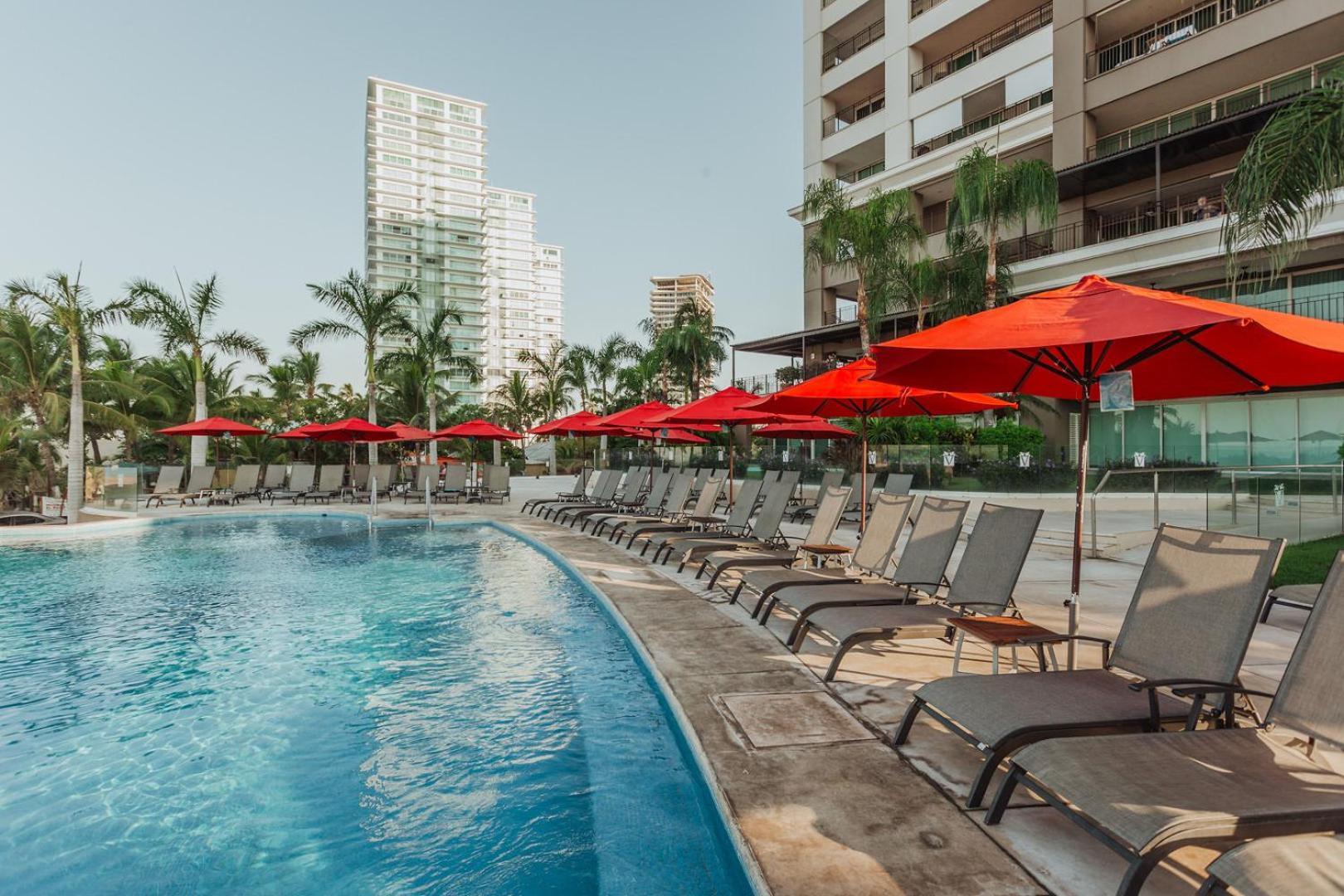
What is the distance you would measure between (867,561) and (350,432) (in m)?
18.2

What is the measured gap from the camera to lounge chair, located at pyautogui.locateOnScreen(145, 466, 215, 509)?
19.9m

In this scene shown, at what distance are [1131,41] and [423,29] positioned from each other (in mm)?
30940

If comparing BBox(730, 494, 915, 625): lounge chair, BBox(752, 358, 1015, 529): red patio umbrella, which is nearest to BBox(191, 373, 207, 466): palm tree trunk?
BBox(752, 358, 1015, 529): red patio umbrella

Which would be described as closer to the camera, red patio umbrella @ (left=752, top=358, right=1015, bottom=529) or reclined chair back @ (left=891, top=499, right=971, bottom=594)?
reclined chair back @ (left=891, top=499, right=971, bottom=594)

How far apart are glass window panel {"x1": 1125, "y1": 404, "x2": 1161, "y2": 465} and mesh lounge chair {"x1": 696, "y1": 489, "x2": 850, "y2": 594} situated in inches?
671

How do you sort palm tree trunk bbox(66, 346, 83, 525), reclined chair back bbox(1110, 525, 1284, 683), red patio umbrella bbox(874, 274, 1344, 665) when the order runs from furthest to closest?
palm tree trunk bbox(66, 346, 83, 525) → red patio umbrella bbox(874, 274, 1344, 665) → reclined chair back bbox(1110, 525, 1284, 683)

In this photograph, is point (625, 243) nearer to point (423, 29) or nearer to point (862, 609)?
point (423, 29)

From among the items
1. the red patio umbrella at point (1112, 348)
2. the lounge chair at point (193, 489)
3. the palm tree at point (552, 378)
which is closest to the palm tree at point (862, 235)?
the red patio umbrella at point (1112, 348)

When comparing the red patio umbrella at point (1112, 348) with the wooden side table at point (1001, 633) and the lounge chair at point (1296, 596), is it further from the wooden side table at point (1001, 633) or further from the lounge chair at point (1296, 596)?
the lounge chair at point (1296, 596)

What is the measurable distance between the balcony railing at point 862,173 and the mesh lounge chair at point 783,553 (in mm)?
25495

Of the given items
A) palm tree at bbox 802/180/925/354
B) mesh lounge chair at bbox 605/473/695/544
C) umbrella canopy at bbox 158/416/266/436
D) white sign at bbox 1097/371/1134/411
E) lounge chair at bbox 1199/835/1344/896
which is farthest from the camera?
umbrella canopy at bbox 158/416/266/436

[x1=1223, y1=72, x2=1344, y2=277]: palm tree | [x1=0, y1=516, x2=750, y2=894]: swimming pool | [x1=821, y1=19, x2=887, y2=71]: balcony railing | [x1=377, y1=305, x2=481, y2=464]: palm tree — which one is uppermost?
[x1=821, y1=19, x2=887, y2=71]: balcony railing

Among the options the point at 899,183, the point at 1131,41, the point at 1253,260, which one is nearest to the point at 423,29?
the point at 899,183

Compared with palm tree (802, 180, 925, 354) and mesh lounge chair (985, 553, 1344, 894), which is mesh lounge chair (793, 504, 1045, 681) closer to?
mesh lounge chair (985, 553, 1344, 894)
